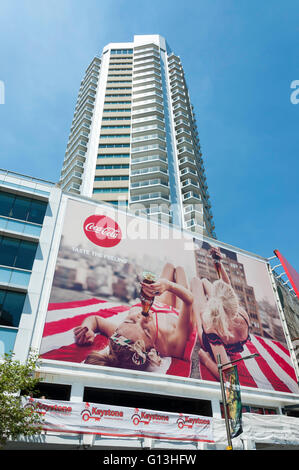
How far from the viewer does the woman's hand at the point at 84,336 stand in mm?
20172

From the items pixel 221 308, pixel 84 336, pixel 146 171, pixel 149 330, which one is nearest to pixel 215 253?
pixel 221 308

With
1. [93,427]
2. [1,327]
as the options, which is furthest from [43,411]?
[1,327]

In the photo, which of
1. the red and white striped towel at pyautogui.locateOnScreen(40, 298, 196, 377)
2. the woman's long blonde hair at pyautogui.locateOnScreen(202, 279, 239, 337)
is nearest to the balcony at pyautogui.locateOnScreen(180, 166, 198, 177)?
the woman's long blonde hair at pyautogui.locateOnScreen(202, 279, 239, 337)

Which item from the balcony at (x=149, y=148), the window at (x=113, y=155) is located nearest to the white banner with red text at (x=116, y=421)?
the window at (x=113, y=155)

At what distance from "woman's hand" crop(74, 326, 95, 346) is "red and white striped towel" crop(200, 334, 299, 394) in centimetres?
892

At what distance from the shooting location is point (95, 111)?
65.6 metres

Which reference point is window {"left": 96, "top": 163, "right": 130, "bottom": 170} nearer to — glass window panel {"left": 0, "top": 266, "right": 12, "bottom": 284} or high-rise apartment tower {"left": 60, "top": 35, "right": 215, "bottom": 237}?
high-rise apartment tower {"left": 60, "top": 35, "right": 215, "bottom": 237}

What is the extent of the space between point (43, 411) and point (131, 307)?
30.9 ft

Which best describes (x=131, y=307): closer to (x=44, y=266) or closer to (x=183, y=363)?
(x=183, y=363)

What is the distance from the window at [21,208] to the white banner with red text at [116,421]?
12987 mm

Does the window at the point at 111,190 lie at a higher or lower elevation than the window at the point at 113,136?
lower

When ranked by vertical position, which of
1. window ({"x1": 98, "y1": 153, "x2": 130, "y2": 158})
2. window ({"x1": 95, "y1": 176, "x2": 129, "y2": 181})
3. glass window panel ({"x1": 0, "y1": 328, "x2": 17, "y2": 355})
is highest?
window ({"x1": 98, "y1": 153, "x2": 130, "y2": 158})

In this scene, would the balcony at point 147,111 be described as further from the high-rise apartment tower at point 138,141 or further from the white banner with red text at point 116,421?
the white banner with red text at point 116,421

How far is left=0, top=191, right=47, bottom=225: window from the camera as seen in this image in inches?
932
